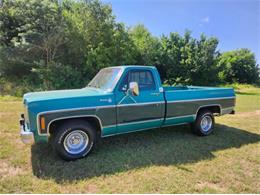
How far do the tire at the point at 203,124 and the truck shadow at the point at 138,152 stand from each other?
18 centimetres

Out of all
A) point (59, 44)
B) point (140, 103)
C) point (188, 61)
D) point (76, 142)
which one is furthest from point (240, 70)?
→ point (76, 142)

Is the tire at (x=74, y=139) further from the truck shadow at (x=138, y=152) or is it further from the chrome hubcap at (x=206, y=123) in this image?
the chrome hubcap at (x=206, y=123)

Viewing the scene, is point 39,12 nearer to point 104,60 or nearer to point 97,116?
point 104,60

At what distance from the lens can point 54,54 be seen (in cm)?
1705

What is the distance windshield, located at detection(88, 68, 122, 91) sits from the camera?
4.56 meters

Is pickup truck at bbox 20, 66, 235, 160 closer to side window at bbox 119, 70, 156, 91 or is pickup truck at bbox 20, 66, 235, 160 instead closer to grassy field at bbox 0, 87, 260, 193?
side window at bbox 119, 70, 156, 91

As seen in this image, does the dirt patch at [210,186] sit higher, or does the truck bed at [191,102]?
the truck bed at [191,102]

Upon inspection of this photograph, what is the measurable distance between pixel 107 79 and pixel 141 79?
80 cm

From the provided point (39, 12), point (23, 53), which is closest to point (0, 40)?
point (23, 53)

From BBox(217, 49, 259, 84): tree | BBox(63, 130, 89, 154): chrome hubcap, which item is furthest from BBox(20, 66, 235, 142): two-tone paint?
BBox(217, 49, 259, 84): tree

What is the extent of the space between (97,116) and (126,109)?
2.26ft

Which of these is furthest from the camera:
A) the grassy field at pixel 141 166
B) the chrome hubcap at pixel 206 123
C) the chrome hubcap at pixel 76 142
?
the chrome hubcap at pixel 206 123

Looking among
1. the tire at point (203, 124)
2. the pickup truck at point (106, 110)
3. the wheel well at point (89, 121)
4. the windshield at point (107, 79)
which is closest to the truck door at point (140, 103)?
the pickup truck at point (106, 110)

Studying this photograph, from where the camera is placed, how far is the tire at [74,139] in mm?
3969
